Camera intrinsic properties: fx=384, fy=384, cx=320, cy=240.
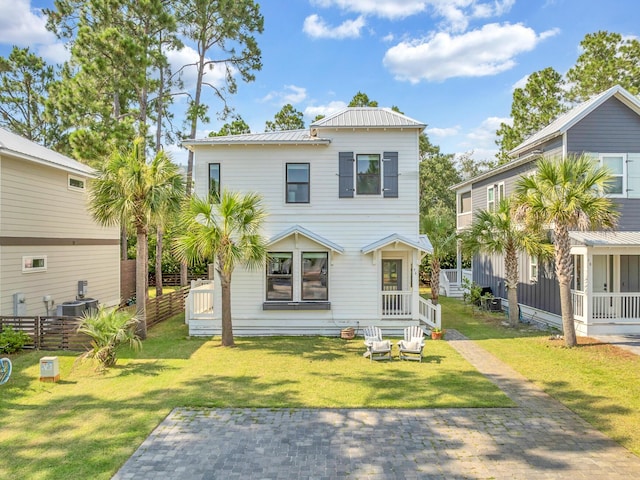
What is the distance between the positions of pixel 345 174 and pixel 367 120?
2301 millimetres

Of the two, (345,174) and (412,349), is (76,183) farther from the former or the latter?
(412,349)

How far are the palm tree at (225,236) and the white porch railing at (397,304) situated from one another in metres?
5.13

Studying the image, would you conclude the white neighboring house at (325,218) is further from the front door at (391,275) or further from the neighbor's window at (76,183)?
the neighbor's window at (76,183)

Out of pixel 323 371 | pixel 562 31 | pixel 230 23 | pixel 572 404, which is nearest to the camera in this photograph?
pixel 572 404

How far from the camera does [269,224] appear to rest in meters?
14.4

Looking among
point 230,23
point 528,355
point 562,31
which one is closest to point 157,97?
point 230,23

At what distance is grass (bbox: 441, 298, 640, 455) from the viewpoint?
7352mm

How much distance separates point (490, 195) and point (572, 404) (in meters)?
16.3

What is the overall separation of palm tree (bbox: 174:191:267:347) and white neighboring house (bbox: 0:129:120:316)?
5126 millimetres

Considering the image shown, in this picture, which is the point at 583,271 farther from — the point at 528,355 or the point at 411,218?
the point at 411,218

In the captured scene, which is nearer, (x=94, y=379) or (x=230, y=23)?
(x=94, y=379)

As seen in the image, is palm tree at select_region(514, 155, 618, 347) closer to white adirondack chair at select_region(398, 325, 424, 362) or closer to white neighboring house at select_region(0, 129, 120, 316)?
white adirondack chair at select_region(398, 325, 424, 362)

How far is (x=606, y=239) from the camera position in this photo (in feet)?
46.2

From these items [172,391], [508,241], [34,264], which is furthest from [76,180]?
[508,241]
